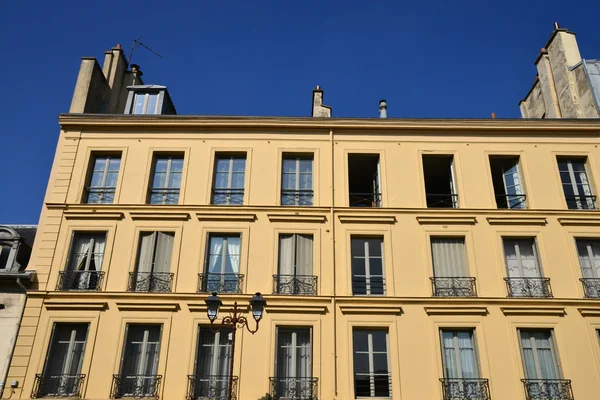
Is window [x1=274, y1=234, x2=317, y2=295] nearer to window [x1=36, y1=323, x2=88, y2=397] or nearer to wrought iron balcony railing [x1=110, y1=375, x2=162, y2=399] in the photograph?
wrought iron balcony railing [x1=110, y1=375, x2=162, y2=399]

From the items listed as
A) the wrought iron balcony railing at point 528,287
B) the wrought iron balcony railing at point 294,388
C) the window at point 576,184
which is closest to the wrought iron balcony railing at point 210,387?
the wrought iron balcony railing at point 294,388

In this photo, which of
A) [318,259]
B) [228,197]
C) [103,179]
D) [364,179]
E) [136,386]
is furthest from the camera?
[364,179]

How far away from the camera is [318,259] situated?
45.5 ft

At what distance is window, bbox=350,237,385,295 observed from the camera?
1362cm

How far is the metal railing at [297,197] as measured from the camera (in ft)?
48.7

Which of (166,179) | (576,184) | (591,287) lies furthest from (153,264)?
(576,184)

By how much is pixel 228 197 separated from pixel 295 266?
8.95 ft

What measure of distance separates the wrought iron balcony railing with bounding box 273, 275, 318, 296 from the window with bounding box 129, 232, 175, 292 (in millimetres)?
2656

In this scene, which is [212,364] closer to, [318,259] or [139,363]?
[139,363]

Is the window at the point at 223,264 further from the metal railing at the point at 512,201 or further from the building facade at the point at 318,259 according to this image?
the metal railing at the point at 512,201

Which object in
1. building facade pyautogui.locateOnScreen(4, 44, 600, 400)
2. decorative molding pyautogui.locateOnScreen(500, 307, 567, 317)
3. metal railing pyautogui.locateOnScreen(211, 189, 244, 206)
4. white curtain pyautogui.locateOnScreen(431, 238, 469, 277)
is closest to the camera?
building facade pyautogui.locateOnScreen(4, 44, 600, 400)

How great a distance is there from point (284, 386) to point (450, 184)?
7.35 metres

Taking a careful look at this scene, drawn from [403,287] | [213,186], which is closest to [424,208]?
[403,287]

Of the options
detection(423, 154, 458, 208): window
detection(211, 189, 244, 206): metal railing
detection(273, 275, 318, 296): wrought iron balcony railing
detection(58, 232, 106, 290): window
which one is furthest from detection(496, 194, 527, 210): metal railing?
detection(58, 232, 106, 290): window
